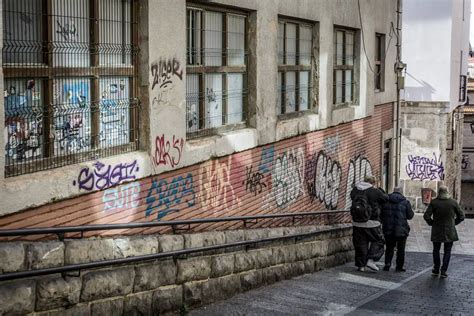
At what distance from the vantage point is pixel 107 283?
732 cm

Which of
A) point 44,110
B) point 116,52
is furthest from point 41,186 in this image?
point 116,52

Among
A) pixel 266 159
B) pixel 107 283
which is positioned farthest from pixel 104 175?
pixel 266 159

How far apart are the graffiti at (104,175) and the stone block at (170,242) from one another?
717 mm

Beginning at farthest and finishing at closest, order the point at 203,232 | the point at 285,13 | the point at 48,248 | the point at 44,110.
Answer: the point at 285,13
the point at 203,232
the point at 44,110
the point at 48,248

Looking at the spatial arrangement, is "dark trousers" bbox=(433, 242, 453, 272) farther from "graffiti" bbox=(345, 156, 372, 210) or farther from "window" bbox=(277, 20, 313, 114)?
"graffiti" bbox=(345, 156, 372, 210)

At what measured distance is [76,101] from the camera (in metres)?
7.91

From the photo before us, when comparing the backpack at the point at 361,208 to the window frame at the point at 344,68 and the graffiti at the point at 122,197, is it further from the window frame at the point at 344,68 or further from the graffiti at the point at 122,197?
the graffiti at the point at 122,197

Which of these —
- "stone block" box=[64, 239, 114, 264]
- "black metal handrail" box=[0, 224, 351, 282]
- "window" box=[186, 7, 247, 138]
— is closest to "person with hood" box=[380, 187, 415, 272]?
"black metal handrail" box=[0, 224, 351, 282]

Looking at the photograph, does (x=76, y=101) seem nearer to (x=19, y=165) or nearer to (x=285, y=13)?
(x=19, y=165)

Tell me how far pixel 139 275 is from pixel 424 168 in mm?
22742

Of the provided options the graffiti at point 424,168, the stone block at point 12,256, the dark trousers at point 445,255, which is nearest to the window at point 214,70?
the dark trousers at point 445,255

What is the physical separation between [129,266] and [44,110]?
166 centimetres

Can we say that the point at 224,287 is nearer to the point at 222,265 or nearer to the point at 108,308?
the point at 222,265

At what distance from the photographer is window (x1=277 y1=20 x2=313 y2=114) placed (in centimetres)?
1364
